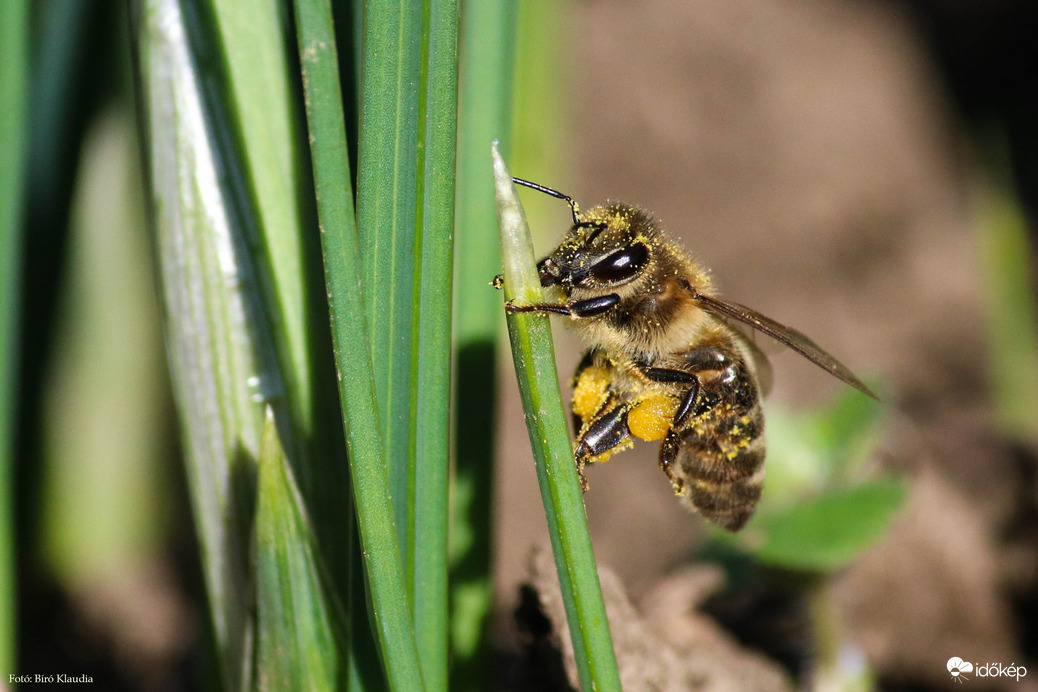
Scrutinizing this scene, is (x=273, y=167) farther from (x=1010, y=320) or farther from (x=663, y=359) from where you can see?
(x=1010, y=320)

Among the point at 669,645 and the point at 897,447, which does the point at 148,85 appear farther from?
the point at 897,447

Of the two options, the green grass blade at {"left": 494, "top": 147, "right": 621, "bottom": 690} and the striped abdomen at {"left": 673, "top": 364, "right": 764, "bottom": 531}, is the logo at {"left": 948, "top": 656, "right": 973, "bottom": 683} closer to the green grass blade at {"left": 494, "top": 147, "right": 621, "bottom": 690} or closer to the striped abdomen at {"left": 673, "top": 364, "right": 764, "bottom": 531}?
the striped abdomen at {"left": 673, "top": 364, "right": 764, "bottom": 531}

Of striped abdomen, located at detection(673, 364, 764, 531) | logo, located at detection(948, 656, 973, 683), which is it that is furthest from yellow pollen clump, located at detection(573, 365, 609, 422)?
logo, located at detection(948, 656, 973, 683)

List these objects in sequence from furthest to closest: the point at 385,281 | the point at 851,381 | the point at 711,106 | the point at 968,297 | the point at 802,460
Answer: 1. the point at 711,106
2. the point at 968,297
3. the point at 802,460
4. the point at 851,381
5. the point at 385,281

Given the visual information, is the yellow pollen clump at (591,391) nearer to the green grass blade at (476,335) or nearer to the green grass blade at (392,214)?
the green grass blade at (476,335)

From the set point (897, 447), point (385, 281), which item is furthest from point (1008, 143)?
point (385, 281)

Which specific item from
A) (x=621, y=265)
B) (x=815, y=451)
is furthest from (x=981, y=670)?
(x=621, y=265)
